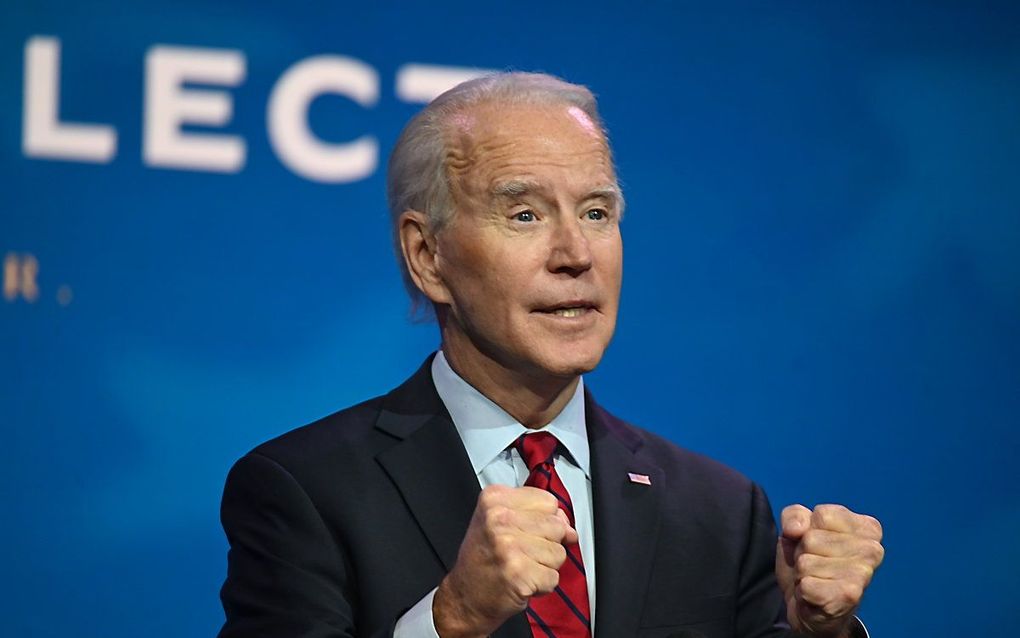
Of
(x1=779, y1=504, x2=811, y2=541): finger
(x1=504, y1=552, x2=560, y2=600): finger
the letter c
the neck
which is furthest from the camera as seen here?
the letter c

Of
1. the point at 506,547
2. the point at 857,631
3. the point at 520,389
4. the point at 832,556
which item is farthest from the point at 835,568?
the point at 520,389

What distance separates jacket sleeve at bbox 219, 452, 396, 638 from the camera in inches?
78.9

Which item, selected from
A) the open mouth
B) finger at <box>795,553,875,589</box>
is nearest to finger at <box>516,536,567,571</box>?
finger at <box>795,553,875,589</box>

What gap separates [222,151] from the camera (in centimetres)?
319

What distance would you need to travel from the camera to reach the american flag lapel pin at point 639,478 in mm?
2312

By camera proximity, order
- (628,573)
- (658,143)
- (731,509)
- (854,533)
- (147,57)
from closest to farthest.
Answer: (854,533)
(628,573)
(731,509)
(147,57)
(658,143)

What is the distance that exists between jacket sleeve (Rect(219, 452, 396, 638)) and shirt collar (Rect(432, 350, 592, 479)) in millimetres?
292

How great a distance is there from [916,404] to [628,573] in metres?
1.63

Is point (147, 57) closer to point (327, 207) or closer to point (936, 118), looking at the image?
point (327, 207)

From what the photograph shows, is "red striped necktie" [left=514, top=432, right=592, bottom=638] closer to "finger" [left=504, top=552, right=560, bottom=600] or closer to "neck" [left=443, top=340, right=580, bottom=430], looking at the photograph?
"neck" [left=443, top=340, right=580, bottom=430]

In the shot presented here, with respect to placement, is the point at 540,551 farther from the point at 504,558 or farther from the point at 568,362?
the point at 568,362

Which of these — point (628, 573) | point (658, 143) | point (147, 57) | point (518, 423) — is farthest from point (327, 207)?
point (628, 573)

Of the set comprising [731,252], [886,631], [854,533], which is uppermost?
[731,252]

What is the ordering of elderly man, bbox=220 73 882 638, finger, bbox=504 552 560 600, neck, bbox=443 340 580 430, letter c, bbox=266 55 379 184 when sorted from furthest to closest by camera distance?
letter c, bbox=266 55 379 184
neck, bbox=443 340 580 430
elderly man, bbox=220 73 882 638
finger, bbox=504 552 560 600
